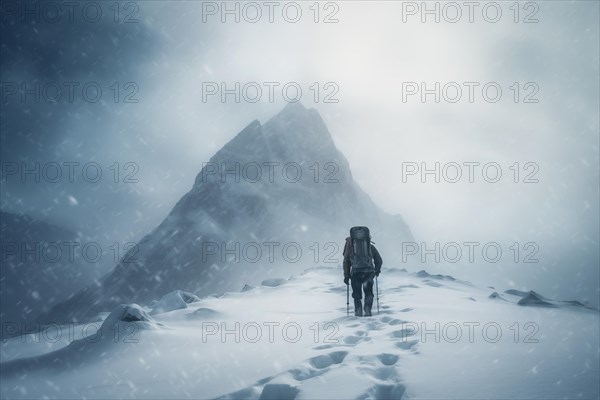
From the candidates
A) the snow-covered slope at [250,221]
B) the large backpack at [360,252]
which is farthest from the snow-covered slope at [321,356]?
the snow-covered slope at [250,221]

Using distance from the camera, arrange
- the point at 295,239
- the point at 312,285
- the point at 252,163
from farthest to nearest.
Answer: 1. the point at 252,163
2. the point at 295,239
3. the point at 312,285

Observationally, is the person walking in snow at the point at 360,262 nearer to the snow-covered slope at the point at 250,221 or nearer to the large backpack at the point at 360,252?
the large backpack at the point at 360,252

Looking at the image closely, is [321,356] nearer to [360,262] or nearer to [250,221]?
[360,262]

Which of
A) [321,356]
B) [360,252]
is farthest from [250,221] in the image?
[321,356]

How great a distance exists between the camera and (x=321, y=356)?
17.2ft

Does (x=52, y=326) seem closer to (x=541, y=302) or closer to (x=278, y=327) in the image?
(x=278, y=327)

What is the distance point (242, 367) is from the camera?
5223 millimetres

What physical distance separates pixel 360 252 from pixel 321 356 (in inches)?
188

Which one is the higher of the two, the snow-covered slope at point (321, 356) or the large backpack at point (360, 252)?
the large backpack at point (360, 252)

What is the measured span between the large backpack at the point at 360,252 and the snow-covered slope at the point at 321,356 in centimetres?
125

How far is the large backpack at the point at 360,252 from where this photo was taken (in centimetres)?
963

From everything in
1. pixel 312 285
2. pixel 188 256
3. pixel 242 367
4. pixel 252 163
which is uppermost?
pixel 252 163

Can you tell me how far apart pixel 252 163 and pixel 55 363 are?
250 ft

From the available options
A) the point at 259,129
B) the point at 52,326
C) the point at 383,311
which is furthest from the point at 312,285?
the point at 259,129
